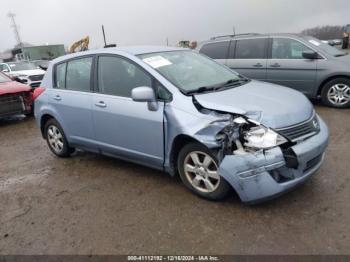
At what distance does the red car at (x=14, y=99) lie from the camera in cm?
877

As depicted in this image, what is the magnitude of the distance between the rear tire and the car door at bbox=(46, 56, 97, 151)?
20cm

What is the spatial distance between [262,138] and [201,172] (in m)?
0.79

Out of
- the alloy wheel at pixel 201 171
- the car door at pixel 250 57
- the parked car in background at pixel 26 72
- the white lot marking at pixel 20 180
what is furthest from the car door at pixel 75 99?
the parked car in background at pixel 26 72

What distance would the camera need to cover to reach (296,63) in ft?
24.6

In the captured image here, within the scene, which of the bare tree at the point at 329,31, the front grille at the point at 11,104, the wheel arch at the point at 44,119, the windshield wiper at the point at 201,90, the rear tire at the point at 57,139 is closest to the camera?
the windshield wiper at the point at 201,90

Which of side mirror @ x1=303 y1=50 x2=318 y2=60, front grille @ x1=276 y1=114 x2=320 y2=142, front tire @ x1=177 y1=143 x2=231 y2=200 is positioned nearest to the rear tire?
front tire @ x1=177 y1=143 x2=231 y2=200

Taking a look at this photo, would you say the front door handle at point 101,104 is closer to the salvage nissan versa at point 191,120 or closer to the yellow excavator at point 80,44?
the salvage nissan versa at point 191,120

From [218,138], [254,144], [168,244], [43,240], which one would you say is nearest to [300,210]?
[254,144]

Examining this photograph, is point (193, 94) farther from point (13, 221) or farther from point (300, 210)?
point (13, 221)

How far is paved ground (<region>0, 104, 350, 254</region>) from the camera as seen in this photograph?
296 cm

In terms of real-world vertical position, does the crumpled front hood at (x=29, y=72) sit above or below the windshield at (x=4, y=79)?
below

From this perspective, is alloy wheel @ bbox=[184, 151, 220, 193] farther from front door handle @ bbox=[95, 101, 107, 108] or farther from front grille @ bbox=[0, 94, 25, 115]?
front grille @ bbox=[0, 94, 25, 115]

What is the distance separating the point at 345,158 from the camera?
4488 mm

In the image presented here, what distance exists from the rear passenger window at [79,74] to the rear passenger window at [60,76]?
11 centimetres
